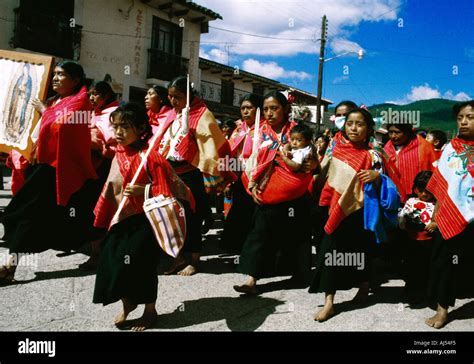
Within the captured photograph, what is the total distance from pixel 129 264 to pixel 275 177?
1.54m

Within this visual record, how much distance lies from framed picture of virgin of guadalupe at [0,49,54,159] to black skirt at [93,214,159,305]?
5.62 feet

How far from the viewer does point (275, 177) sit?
371 centimetres

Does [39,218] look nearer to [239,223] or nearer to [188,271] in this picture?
[188,271]

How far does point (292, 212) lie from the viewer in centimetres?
378

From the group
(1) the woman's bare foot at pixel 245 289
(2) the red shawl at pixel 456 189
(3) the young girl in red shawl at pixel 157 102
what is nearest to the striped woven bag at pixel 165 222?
(1) the woman's bare foot at pixel 245 289

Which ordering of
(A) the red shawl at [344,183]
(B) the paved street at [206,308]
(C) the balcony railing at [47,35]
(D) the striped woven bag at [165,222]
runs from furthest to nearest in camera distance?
(C) the balcony railing at [47,35]
(A) the red shawl at [344,183]
(B) the paved street at [206,308]
(D) the striped woven bag at [165,222]

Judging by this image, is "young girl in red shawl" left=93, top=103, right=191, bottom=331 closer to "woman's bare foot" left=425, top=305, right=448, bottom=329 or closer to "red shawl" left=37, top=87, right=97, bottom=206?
"red shawl" left=37, top=87, right=97, bottom=206

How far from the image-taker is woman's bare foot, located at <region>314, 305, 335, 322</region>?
308 centimetres

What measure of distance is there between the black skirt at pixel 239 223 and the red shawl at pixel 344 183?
1282 millimetres

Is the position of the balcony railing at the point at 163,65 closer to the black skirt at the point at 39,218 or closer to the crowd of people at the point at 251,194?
the crowd of people at the point at 251,194

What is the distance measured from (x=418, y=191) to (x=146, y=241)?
245 centimetres

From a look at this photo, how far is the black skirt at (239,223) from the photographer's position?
453 cm

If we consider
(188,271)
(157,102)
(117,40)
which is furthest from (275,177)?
(117,40)

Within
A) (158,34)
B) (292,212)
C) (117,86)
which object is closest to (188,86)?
(292,212)
